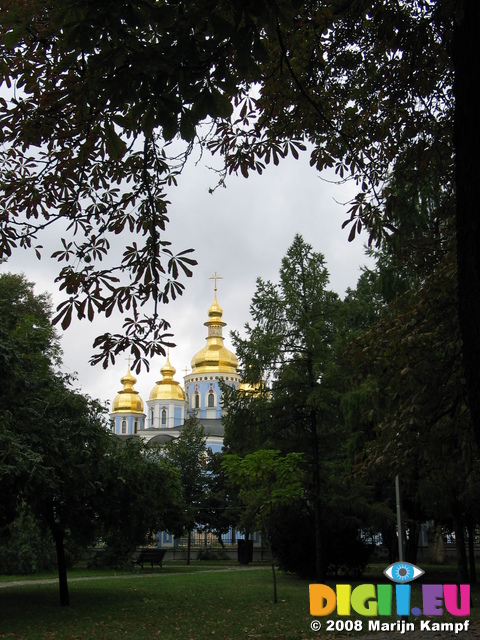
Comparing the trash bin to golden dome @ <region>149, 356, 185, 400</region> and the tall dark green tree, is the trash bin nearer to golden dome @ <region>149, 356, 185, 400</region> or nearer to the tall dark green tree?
the tall dark green tree

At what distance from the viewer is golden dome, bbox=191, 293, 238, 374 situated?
69.5 m

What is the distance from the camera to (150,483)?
15.1 m

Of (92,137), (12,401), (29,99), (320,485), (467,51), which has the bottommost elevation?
(320,485)

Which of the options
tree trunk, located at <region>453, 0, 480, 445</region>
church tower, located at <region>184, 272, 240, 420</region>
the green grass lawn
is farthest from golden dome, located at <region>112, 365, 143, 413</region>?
tree trunk, located at <region>453, 0, 480, 445</region>

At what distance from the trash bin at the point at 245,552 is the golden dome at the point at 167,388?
4057cm

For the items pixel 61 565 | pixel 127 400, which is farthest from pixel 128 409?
pixel 61 565

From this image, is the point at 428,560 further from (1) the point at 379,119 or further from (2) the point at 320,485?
(1) the point at 379,119

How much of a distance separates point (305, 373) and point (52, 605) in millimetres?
9206

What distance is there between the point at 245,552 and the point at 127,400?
4447 centimetres

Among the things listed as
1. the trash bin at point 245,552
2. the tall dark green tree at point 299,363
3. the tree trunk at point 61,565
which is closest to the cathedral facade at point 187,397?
the trash bin at point 245,552

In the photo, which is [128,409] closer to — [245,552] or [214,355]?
[214,355]

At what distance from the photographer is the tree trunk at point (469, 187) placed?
2.71 meters

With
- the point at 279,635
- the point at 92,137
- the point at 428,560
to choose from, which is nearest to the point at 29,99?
the point at 92,137

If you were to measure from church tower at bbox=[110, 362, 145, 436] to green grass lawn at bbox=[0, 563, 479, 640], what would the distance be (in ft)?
182
